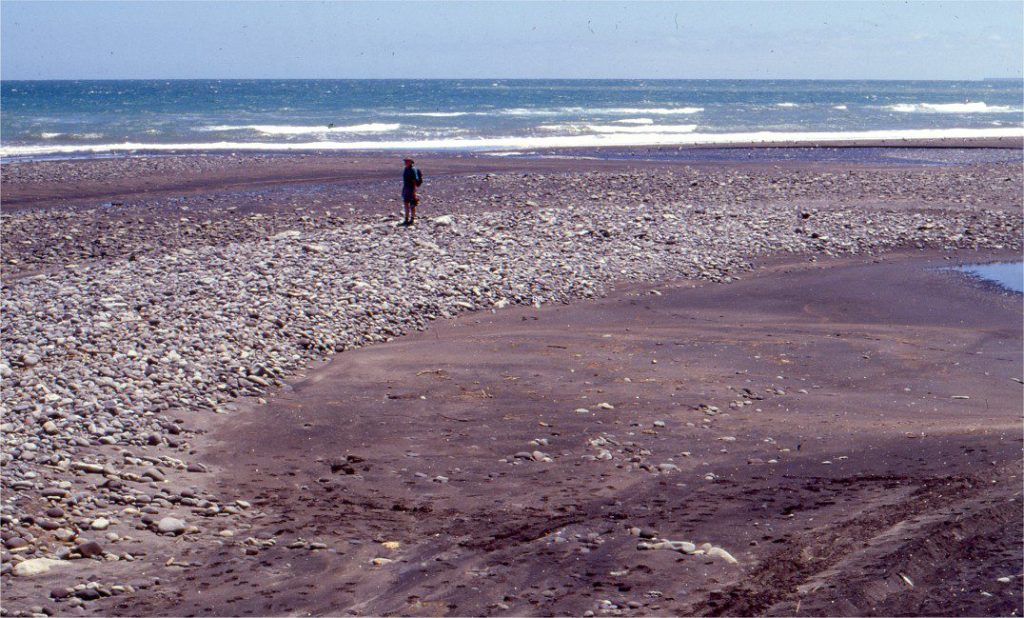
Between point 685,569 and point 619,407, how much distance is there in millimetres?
3223

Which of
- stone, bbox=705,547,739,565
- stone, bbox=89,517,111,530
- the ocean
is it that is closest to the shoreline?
the ocean

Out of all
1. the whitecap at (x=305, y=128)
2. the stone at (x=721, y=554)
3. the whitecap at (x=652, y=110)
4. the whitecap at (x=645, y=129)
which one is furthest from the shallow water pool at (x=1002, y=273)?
the whitecap at (x=652, y=110)

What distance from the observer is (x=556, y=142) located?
4778cm

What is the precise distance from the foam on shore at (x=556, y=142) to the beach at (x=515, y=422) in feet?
84.0

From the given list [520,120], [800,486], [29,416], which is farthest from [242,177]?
[520,120]

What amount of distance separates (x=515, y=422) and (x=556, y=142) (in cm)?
4044

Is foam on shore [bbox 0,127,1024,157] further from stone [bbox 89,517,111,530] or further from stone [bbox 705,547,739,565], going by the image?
stone [bbox 705,547,739,565]

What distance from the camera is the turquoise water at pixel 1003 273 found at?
1433 cm

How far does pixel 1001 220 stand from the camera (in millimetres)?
19453

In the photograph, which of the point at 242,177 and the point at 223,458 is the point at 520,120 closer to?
the point at 242,177

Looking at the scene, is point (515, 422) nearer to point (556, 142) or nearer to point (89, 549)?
point (89, 549)

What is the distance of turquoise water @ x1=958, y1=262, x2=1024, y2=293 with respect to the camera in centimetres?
1433

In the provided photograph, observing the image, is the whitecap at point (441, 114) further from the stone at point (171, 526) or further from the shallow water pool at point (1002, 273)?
the stone at point (171, 526)

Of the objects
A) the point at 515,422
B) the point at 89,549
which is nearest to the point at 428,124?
the point at 515,422
